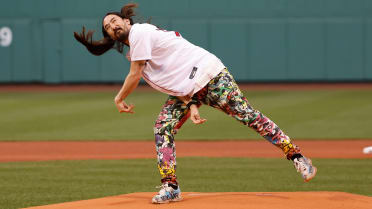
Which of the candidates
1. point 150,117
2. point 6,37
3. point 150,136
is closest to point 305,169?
point 150,136

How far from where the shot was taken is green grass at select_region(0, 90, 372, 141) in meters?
13.9

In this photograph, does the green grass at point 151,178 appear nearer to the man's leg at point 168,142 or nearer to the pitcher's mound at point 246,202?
the pitcher's mound at point 246,202

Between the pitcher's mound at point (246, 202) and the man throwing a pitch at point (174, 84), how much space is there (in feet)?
0.70

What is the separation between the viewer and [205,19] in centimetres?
2852

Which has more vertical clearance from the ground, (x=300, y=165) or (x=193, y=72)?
(x=193, y=72)

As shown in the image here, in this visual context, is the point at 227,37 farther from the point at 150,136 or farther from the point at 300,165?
the point at 300,165

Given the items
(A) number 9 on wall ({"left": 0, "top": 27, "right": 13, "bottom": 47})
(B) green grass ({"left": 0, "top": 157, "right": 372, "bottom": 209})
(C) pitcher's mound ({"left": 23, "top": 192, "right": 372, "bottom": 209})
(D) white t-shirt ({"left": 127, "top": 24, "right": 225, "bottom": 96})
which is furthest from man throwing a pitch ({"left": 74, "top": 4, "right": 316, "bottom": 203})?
(A) number 9 on wall ({"left": 0, "top": 27, "right": 13, "bottom": 47})

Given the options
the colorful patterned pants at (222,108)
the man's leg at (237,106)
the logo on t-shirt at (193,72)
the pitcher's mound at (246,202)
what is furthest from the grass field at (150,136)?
the logo on t-shirt at (193,72)

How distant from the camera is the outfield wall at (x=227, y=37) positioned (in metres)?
28.0

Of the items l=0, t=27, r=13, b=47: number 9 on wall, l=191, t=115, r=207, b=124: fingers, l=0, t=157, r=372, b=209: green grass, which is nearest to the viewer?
l=191, t=115, r=207, b=124: fingers

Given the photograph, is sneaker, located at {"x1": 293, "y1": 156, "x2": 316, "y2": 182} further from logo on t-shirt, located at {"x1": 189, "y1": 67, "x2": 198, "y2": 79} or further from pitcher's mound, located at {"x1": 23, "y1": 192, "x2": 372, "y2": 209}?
logo on t-shirt, located at {"x1": 189, "y1": 67, "x2": 198, "y2": 79}

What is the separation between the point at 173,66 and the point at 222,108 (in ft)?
1.74

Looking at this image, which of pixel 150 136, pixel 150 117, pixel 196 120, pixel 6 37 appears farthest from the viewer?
pixel 6 37

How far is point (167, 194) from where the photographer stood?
20.3 ft
